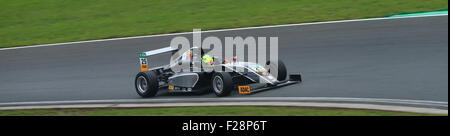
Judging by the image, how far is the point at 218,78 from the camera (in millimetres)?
9766

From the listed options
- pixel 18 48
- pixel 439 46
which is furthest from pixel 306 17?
pixel 18 48

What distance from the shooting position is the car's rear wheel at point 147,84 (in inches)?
413

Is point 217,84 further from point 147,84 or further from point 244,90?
point 147,84

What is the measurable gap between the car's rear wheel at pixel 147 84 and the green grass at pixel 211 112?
2.79 feet

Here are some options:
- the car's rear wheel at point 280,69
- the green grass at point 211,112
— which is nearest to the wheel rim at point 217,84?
the green grass at point 211,112

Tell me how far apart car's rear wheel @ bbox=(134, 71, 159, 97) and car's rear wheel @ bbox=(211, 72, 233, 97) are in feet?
4.38

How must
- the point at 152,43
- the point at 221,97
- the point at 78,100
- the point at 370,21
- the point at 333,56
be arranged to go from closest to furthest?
the point at 221,97 < the point at 78,100 < the point at 333,56 < the point at 370,21 < the point at 152,43

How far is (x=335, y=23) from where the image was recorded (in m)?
14.1

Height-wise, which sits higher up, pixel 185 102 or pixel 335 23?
pixel 335 23

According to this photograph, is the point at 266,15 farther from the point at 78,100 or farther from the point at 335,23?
the point at 78,100

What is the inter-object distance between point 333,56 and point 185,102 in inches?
151

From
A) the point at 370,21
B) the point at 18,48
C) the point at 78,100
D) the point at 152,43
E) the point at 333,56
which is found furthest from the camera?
the point at 18,48

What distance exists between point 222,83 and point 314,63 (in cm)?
294

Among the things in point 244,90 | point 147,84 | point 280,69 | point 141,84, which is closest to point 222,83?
point 244,90
